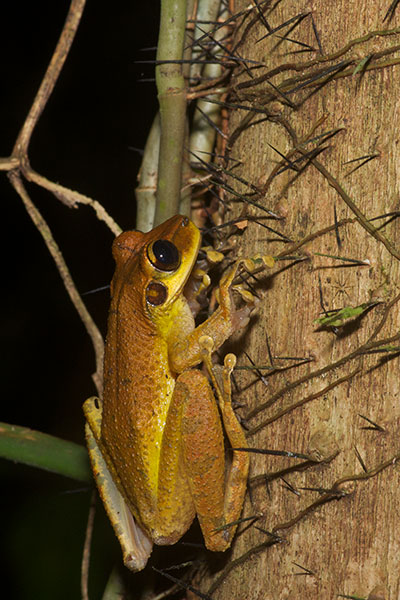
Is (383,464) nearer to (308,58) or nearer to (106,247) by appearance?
(308,58)

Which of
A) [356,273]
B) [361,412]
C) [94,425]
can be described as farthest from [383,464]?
[94,425]

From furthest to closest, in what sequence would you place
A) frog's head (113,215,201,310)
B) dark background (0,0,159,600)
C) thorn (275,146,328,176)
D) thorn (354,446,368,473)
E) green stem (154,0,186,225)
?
dark background (0,0,159,600)
green stem (154,0,186,225)
frog's head (113,215,201,310)
thorn (275,146,328,176)
thorn (354,446,368,473)

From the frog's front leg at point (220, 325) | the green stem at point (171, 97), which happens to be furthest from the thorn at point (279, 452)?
the green stem at point (171, 97)

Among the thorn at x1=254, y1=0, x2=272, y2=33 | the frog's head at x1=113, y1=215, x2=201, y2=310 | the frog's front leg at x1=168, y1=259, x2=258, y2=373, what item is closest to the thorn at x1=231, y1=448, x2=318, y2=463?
the frog's front leg at x1=168, y1=259, x2=258, y2=373

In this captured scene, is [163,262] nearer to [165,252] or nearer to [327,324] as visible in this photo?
[165,252]

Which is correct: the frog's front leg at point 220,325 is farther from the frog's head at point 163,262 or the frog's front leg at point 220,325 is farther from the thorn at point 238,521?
the thorn at point 238,521

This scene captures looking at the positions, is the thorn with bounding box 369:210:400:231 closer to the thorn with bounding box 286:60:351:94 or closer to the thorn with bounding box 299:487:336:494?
the thorn with bounding box 286:60:351:94
